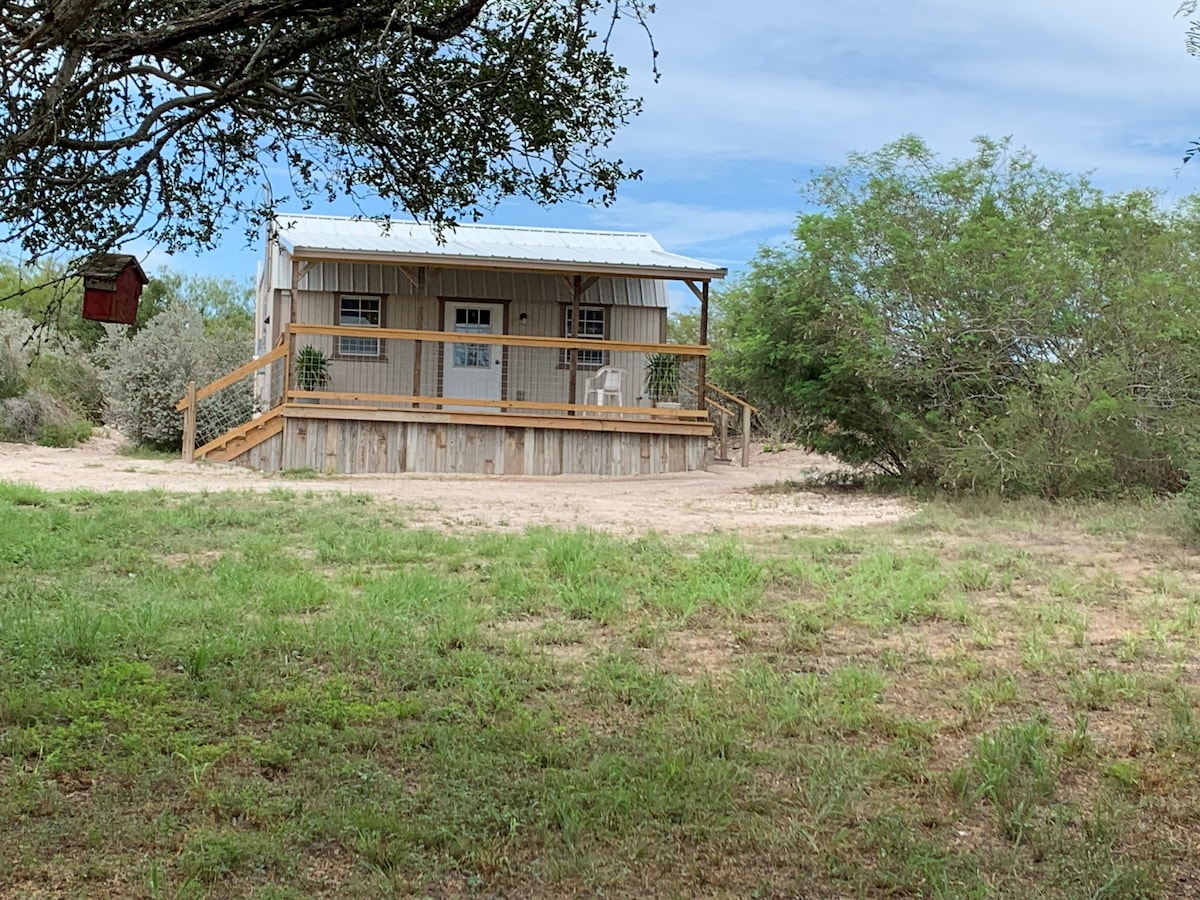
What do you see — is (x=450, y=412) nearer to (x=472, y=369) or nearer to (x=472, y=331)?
(x=472, y=369)

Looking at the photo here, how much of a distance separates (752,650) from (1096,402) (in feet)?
22.9

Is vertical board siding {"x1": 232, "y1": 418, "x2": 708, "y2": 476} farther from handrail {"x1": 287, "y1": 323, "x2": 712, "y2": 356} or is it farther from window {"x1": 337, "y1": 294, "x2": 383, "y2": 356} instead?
window {"x1": 337, "y1": 294, "x2": 383, "y2": 356}

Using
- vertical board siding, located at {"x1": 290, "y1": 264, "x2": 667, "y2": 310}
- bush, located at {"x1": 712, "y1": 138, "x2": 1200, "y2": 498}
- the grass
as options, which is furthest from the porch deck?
the grass

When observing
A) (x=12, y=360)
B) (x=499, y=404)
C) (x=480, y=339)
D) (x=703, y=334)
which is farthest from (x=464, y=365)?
(x=12, y=360)

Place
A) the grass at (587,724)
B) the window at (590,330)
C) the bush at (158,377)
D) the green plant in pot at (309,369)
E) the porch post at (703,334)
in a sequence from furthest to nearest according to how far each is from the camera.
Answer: the window at (590,330), the bush at (158,377), the porch post at (703,334), the green plant in pot at (309,369), the grass at (587,724)

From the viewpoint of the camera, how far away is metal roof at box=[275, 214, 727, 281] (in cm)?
1770

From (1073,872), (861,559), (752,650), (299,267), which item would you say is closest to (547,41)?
(752,650)

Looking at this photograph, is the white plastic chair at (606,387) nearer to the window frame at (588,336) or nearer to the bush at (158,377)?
the window frame at (588,336)

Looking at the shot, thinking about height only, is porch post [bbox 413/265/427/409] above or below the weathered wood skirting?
above

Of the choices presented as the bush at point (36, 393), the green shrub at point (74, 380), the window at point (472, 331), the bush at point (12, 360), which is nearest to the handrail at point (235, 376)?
the window at point (472, 331)

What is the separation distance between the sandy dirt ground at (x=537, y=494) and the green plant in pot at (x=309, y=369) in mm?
2203

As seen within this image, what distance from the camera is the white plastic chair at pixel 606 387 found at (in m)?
18.8

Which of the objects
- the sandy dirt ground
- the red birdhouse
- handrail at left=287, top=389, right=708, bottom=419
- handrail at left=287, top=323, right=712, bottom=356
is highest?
handrail at left=287, top=323, right=712, bottom=356

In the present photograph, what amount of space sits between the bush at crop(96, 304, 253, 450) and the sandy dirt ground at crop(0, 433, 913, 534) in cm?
118
